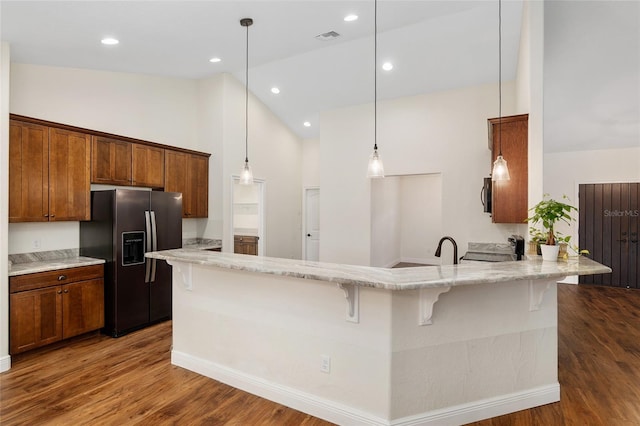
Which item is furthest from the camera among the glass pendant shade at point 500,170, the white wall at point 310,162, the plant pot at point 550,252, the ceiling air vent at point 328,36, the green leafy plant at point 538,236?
→ the white wall at point 310,162

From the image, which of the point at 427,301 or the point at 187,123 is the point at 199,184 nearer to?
the point at 187,123

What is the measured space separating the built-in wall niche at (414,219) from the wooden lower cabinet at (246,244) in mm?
2897

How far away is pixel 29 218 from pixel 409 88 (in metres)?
5.21

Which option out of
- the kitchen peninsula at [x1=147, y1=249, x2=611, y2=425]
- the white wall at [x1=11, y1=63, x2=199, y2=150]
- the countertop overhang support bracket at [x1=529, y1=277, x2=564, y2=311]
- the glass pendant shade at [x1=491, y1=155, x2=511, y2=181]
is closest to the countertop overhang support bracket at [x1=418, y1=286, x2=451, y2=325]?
the kitchen peninsula at [x1=147, y1=249, x2=611, y2=425]

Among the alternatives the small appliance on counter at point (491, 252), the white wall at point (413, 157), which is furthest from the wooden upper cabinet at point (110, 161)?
the small appliance on counter at point (491, 252)

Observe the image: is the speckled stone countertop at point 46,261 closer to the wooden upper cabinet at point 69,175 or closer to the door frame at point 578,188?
the wooden upper cabinet at point 69,175

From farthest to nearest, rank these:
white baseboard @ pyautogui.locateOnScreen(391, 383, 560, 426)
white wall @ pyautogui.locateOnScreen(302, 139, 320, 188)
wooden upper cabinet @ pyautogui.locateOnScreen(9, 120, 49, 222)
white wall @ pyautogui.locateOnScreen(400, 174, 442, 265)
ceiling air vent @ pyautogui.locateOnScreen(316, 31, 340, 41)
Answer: white wall @ pyautogui.locateOnScreen(400, 174, 442, 265)
white wall @ pyautogui.locateOnScreen(302, 139, 320, 188)
ceiling air vent @ pyautogui.locateOnScreen(316, 31, 340, 41)
wooden upper cabinet @ pyautogui.locateOnScreen(9, 120, 49, 222)
white baseboard @ pyautogui.locateOnScreen(391, 383, 560, 426)

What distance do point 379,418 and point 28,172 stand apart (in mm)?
3766

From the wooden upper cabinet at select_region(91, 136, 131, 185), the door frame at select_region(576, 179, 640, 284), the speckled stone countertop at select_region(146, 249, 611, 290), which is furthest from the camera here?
the door frame at select_region(576, 179, 640, 284)

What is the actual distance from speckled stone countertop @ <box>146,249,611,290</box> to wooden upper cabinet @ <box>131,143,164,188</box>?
8.17 ft

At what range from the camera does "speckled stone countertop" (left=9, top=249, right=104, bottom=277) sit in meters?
3.31

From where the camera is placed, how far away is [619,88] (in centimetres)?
460

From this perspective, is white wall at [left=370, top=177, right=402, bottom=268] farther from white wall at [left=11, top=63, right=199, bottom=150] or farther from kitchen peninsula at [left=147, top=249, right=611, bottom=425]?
kitchen peninsula at [left=147, top=249, right=611, bottom=425]

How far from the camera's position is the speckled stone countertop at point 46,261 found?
3.31 meters
